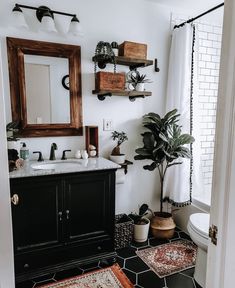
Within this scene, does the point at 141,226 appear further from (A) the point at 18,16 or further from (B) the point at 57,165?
(A) the point at 18,16

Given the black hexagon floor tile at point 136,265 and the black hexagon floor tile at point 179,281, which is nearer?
the black hexagon floor tile at point 179,281

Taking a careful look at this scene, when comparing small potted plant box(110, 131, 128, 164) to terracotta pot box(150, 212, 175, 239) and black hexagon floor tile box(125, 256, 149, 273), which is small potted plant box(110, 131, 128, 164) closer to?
terracotta pot box(150, 212, 175, 239)

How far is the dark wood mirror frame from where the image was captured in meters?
2.08

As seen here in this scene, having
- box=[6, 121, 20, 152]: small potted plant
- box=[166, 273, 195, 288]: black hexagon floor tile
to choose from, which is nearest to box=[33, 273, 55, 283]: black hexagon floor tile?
box=[166, 273, 195, 288]: black hexagon floor tile

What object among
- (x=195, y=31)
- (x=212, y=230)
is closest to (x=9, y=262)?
(x=212, y=230)

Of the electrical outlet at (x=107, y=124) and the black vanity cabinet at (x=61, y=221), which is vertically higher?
the electrical outlet at (x=107, y=124)

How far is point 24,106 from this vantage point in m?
2.15

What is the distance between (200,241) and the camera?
1796mm

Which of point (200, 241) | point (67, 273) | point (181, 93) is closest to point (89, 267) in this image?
point (67, 273)

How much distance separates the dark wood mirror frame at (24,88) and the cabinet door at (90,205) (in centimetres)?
58

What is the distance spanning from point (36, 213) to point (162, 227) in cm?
135

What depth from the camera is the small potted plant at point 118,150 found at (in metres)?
2.44

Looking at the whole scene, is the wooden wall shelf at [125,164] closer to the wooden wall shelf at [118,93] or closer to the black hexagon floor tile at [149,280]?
the wooden wall shelf at [118,93]

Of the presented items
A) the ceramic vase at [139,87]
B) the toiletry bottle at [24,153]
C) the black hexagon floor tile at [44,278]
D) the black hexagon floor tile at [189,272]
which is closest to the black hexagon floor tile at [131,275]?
the black hexagon floor tile at [189,272]
